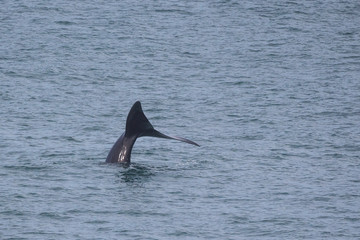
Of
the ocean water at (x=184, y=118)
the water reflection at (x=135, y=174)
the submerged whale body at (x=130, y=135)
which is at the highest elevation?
the submerged whale body at (x=130, y=135)

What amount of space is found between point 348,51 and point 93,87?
52.9ft

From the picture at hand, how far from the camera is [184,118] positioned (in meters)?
40.3

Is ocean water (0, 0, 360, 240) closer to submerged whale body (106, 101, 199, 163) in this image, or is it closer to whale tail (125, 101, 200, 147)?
submerged whale body (106, 101, 199, 163)

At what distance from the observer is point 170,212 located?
27250 millimetres

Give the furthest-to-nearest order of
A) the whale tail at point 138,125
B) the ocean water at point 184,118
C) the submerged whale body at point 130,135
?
1. the submerged whale body at point 130,135
2. the whale tail at point 138,125
3. the ocean water at point 184,118

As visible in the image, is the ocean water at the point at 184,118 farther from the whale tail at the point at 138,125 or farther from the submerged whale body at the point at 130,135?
the whale tail at the point at 138,125

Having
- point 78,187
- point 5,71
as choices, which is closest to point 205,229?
point 78,187

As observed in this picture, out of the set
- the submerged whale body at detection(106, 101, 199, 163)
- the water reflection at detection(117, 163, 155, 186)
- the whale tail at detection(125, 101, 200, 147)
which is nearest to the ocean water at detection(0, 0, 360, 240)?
the water reflection at detection(117, 163, 155, 186)

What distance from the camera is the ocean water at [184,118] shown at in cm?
2700

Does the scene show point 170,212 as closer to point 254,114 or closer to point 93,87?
point 254,114

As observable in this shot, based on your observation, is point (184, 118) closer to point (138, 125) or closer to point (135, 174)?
point (138, 125)

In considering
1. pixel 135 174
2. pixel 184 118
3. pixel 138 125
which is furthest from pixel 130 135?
pixel 184 118

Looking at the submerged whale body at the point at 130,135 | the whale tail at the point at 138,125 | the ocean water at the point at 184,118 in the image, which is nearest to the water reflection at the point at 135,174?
the ocean water at the point at 184,118

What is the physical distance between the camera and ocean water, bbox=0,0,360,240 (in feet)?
88.6
